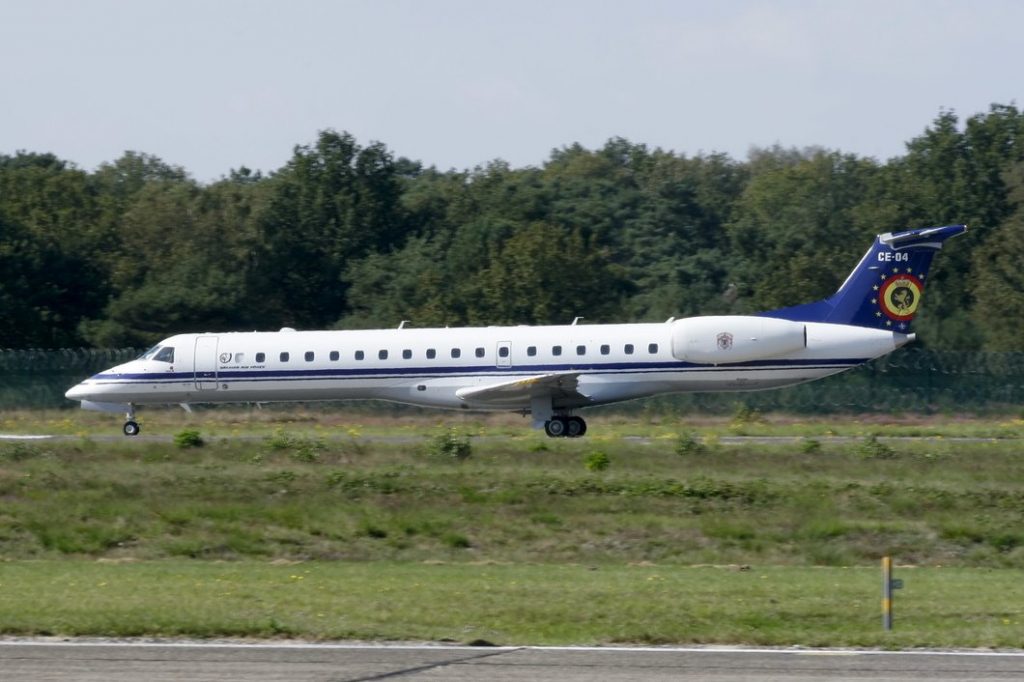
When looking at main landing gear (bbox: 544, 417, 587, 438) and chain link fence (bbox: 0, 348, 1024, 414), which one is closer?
main landing gear (bbox: 544, 417, 587, 438)

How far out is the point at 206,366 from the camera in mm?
36625

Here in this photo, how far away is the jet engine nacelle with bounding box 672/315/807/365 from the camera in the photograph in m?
34.2

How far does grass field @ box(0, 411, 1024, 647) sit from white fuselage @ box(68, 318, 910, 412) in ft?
5.08

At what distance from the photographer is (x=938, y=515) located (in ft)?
77.4

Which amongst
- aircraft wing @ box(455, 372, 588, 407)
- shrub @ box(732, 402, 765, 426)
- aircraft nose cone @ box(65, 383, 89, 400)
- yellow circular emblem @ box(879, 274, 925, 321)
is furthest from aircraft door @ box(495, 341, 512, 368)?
aircraft nose cone @ box(65, 383, 89, 400)

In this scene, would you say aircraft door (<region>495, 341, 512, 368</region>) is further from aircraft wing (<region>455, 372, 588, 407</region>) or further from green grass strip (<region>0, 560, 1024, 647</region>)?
green grass strip (<region>0, 560, 1024, 647</region>)

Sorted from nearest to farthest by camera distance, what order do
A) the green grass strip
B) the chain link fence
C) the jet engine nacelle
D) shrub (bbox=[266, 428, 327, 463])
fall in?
1. the green grass strip
2. shrub (bbox=[266, 428, 327, 463])
3. the jet engine nacelle
4. the chain link fence

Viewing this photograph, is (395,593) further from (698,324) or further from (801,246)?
(801,246)

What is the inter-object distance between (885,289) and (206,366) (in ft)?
53.8

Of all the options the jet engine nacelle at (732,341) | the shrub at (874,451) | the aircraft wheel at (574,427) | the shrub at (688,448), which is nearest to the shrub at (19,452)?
the aircraft wheel at (574,427)

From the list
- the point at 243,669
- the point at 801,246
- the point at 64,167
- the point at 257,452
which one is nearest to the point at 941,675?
the point at 243,669

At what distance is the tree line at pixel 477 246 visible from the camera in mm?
59625

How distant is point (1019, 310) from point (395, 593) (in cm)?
4704

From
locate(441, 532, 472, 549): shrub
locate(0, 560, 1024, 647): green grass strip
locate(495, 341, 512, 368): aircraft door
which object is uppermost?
locate(495, 341, 512, 368): aircraft door
